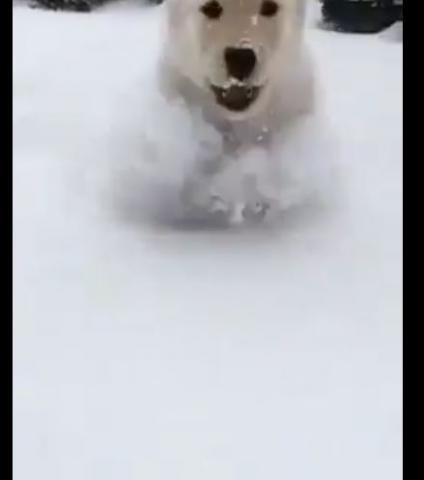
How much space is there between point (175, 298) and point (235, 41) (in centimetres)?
26

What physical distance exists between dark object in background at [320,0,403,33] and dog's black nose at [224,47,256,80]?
0.08 metres

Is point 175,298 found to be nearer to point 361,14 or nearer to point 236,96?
point 236,96

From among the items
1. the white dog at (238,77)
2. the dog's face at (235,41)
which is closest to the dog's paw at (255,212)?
the white dog at (238,77)

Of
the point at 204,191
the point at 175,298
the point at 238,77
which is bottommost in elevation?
the point at 175,298

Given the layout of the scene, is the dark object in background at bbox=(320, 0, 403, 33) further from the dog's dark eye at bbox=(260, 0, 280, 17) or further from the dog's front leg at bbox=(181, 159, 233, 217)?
the dog's front leg at bbox=(181, 159, 233, 217)

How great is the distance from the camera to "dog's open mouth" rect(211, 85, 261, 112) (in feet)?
3.07

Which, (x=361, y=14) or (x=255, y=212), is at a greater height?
(x=361, y=14)

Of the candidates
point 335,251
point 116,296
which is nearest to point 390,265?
point 335,251

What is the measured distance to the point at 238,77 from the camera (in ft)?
3.06

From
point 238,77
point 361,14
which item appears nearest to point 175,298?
point 238,77

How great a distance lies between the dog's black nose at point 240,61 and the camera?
3.06 ft

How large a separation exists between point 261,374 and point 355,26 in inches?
14.1

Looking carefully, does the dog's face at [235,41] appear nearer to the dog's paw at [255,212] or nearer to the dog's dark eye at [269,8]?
the dog's dark eye at [269,8]

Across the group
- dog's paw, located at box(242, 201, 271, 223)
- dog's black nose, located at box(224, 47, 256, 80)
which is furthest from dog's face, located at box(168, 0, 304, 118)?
dog's paw, located at box(242, 201, 271, 223)
